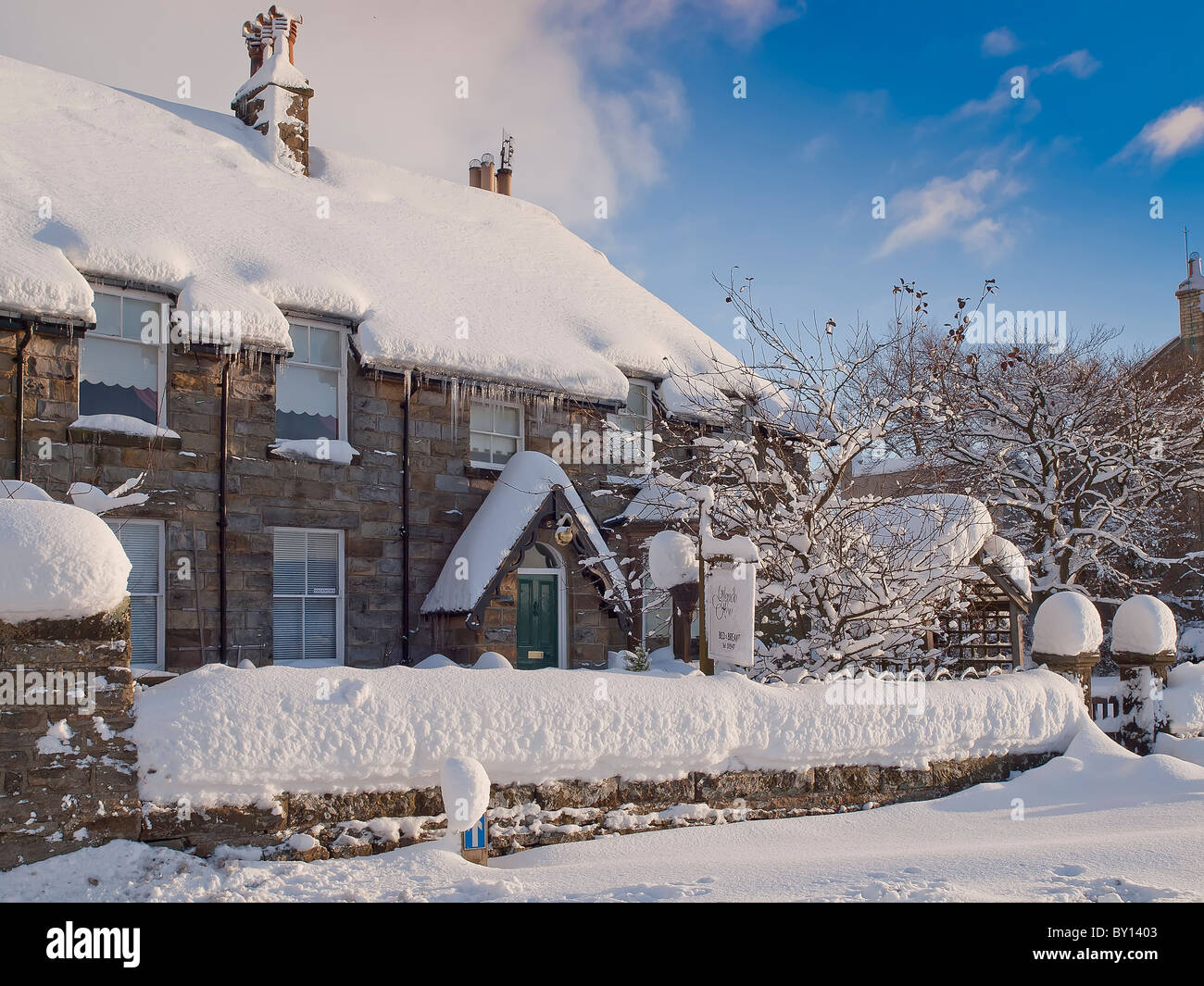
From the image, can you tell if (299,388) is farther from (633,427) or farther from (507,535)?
(633,427)

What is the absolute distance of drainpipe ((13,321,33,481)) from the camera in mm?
11320

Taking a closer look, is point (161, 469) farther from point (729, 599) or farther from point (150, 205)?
point (729, 599)

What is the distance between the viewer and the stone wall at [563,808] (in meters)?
6.81

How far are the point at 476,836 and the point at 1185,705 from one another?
981 cm

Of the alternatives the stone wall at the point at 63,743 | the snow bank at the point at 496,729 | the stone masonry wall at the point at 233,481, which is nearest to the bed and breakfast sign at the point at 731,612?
the snow bank at the point at 496,729

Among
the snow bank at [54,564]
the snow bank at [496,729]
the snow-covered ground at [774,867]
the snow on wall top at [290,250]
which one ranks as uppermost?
the snow on wall top at [290,250]

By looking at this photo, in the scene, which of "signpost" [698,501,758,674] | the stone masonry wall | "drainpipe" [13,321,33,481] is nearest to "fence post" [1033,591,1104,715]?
"signpost" [698,501,758,674]

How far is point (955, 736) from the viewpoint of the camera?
10.1 m

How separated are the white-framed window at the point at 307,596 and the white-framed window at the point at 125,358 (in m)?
2.27

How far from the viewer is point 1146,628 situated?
12953mm

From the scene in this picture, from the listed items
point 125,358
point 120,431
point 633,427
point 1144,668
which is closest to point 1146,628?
point 1144,668

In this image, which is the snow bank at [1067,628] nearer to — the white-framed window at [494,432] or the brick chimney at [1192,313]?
the white-framed window at [494,432]

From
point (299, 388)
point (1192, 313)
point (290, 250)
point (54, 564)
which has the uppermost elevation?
point (1192, 313)
